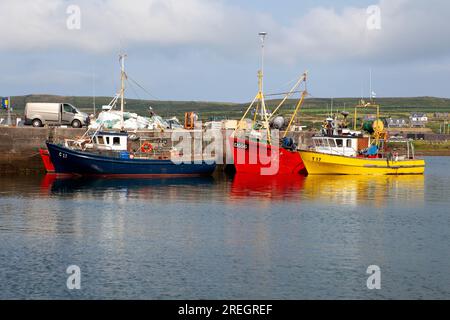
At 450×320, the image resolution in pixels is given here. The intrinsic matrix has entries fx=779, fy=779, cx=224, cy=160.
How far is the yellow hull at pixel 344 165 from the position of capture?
2574 inches

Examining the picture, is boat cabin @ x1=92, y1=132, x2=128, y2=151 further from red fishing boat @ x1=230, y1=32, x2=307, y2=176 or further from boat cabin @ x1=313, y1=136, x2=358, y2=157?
boat cabin @ x1=313, y1=136, x2=358, y2=157

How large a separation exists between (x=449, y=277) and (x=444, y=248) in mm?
5505

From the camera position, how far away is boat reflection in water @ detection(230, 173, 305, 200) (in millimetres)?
50406

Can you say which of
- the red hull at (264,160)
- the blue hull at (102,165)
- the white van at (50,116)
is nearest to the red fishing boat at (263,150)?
the red hull at (264,160)

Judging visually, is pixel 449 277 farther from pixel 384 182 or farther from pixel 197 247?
pixel 384 182

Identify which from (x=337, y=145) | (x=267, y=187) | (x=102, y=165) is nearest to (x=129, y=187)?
(x=102, y=165)

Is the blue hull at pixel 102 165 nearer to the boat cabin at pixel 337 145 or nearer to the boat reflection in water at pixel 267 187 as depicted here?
the boat reflection in water at pixel 267 187

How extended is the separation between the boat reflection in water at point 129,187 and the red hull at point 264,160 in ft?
12.0

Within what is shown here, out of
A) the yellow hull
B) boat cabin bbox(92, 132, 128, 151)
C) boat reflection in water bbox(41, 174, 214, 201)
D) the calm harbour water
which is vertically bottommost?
the calm harbour water

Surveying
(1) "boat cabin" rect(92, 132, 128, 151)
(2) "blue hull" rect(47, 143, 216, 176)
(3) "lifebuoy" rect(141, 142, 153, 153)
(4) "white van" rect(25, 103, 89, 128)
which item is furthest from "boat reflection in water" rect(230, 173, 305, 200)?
(4) "white van" rect(25, 103, 89, 128)

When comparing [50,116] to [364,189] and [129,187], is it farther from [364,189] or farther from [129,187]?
[364,189]

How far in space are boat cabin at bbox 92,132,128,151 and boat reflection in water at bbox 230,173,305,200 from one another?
919cm

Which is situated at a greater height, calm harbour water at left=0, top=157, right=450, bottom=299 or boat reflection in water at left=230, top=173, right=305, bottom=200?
boat reflection in water at left=230, top=173, right=305, bottom=200
